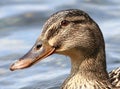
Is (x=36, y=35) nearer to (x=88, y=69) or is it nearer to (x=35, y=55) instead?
(x=88, y=69)

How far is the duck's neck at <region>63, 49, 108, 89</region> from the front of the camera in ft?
26.3

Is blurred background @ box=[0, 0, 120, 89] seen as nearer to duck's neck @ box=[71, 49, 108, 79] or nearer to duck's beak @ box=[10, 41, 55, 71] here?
duck's neck @ box=[71, 49, 108, 79]

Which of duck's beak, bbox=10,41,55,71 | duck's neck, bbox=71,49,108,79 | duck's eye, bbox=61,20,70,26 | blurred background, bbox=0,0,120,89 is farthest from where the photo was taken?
blurred background, bbox=0,0,120,89

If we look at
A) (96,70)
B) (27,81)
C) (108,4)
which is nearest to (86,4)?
(108,4)

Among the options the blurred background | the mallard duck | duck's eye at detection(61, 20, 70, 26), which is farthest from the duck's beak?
the blurred background

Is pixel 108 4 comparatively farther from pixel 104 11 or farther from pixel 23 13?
pixel 23 13

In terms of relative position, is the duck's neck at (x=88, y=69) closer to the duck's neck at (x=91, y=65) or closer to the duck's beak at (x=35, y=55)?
the duck's neck at (x=91, y=65)

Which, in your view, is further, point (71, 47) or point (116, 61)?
point (116, 61)

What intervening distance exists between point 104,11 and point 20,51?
261 cm

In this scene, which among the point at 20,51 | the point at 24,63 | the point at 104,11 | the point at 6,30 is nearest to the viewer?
the point at 24,63

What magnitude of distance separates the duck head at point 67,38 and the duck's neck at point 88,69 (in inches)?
2.9

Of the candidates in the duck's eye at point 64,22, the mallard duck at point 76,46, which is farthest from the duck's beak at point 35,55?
the duck's eye at point 64,22

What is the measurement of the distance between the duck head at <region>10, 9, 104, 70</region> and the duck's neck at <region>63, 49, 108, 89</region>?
0.07 metres

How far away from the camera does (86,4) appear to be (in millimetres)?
13531
